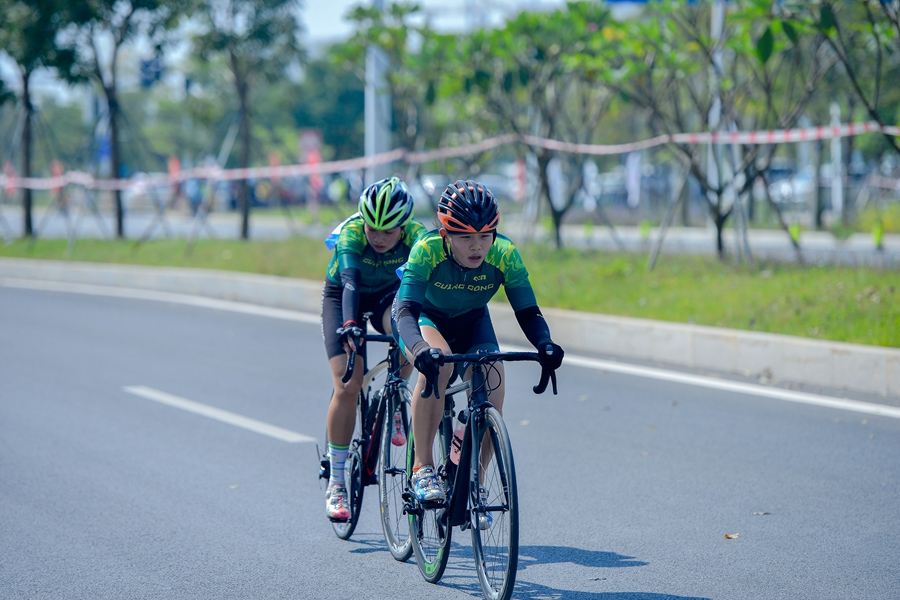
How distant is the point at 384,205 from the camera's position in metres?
5.02

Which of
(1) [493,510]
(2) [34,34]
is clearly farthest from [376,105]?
(1) [493,510]

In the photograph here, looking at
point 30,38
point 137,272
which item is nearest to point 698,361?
point 137,272

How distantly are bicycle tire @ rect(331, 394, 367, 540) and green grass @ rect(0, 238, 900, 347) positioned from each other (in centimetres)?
509

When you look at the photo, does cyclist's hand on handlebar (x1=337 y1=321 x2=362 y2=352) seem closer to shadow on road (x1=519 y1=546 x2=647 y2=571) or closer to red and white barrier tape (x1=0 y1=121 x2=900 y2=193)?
shadow on road (x1=519 y1=546 x2=647 y2=571)

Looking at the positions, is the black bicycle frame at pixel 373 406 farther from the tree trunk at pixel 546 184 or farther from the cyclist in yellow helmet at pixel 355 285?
the tree trunk at pixel 546 184

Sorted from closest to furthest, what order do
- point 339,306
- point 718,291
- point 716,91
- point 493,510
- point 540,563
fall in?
point 493,510 → point 540,563 → point 339,306 → point 718,291 → point 716,91

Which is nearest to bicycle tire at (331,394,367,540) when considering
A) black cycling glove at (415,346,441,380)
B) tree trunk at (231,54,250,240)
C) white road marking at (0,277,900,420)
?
black cycling glove at (415,346,441,380)

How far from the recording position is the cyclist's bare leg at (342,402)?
204 inches

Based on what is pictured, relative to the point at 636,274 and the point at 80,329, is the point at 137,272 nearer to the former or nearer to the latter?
the point at 80,329

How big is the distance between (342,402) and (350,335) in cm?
50

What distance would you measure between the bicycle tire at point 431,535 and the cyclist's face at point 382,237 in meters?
1.05

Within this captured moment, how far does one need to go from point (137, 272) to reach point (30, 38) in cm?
716

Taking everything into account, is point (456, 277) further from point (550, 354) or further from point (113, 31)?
point (113, 31)

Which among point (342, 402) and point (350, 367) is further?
point (342, 402)
